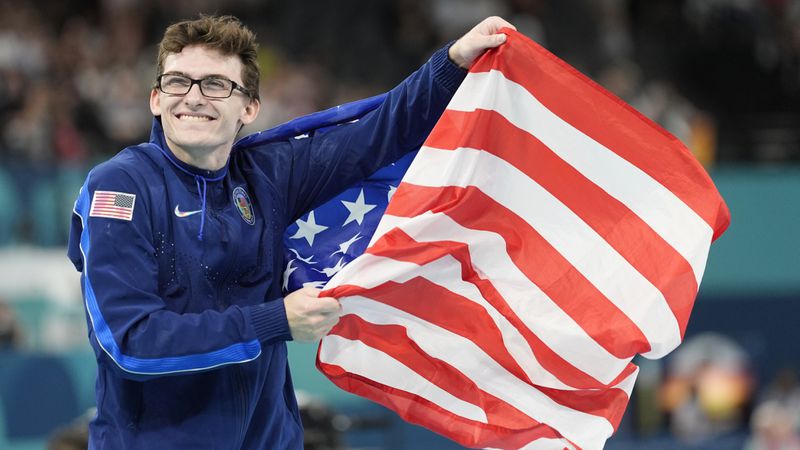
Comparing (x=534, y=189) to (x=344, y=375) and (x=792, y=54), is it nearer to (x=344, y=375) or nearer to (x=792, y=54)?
(x=344, y=375)

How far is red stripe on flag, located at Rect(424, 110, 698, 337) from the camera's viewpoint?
4.18 metres

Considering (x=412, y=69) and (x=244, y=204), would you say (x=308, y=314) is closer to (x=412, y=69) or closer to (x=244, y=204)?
(x=244, y=204)

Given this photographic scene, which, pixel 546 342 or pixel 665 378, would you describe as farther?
pixel 665 378

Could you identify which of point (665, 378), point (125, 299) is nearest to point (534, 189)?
point (125, 299)

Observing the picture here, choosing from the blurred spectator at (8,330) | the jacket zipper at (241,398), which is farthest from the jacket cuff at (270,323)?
the blurred spectator at (8,330)

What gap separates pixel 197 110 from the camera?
3660 millimetres

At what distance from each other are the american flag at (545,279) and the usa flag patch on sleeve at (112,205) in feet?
2.83

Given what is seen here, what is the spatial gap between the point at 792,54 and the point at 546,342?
11.9 meters

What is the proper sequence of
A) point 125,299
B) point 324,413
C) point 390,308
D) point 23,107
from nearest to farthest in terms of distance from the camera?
point 125,299
point 390,308
point 324,413
point 23,107

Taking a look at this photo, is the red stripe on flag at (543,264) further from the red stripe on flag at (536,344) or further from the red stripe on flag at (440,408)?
the red stripe on flag at (440,408)

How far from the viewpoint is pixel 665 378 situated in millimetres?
13273

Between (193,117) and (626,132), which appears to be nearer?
(193,117)

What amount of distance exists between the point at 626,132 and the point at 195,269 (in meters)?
1.60

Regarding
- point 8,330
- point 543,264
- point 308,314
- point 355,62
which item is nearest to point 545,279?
point 543,264
